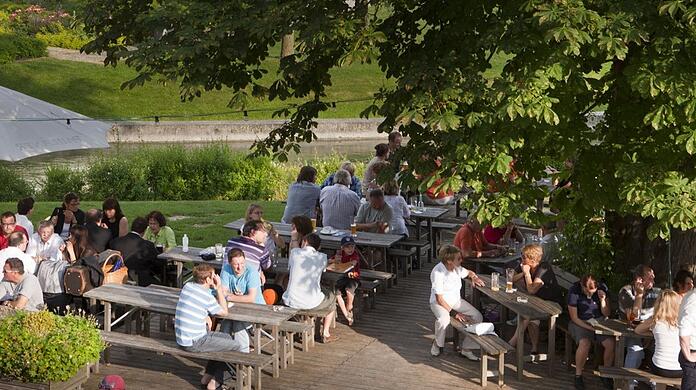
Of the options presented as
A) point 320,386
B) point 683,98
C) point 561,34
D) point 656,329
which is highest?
point 561,34

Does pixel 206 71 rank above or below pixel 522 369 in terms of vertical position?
above

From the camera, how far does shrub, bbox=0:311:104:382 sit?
358 inches

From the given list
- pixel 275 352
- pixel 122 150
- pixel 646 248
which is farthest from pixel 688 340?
pixel 122 150

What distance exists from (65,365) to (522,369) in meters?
4.65

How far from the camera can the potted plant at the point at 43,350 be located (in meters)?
9.10

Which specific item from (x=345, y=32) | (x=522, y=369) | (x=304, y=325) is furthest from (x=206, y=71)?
(x=522, y=369)

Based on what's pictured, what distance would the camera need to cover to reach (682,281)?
32.1ft

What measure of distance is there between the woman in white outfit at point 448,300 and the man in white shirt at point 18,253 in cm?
458

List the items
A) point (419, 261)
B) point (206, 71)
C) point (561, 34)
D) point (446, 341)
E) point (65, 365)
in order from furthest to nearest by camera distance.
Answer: point (419, 261) < point (446, 341) < point (206, 71) < point (65, 365) < point (561, 34)

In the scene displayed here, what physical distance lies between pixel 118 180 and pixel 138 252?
11995 millimetres

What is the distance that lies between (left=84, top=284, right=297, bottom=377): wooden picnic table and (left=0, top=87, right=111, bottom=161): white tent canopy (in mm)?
4951

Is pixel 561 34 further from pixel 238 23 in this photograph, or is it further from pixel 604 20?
pixel 238 23

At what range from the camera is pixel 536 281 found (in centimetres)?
1123

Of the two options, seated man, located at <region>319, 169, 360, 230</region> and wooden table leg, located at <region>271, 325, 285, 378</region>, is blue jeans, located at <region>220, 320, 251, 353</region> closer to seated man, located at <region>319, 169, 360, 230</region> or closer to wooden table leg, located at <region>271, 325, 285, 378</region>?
wooden table leg, located at <region>271, 325, 285, 378</region>
